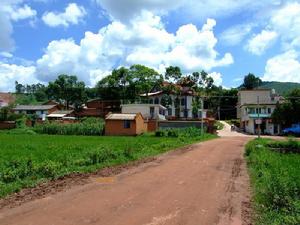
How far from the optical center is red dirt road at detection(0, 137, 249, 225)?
9844 millimetres

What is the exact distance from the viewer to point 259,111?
266 feet

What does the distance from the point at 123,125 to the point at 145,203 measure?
50.3 m

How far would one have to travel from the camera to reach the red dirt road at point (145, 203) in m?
9.84

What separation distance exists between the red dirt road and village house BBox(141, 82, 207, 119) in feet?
225

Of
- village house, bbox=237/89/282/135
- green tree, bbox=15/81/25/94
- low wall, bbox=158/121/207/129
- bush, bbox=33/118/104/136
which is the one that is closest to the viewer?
bush, bbox=33/118/104/136

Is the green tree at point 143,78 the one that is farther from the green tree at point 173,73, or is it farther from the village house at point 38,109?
the village house at point 38,109

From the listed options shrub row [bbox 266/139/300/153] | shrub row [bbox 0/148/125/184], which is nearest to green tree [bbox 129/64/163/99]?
shrub row [bbox 266/139/300/153]

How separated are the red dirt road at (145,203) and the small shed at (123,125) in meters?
42.8

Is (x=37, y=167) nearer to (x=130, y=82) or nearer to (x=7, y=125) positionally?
(x=7, y=125)

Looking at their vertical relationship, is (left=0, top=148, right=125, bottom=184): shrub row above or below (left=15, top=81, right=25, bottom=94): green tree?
below

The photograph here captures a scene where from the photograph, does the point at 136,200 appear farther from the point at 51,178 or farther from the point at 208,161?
the point at 208,161

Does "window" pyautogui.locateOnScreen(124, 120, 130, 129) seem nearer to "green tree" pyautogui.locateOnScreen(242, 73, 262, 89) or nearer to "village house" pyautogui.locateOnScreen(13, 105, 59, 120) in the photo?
"village house" pyautogui.locateOnScreen(13, 105, 59, 120)

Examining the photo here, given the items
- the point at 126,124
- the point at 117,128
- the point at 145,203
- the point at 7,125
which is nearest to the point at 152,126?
the point at 126,124

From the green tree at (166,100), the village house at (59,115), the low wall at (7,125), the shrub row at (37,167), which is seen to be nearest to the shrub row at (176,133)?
the green tree at (166,100)
